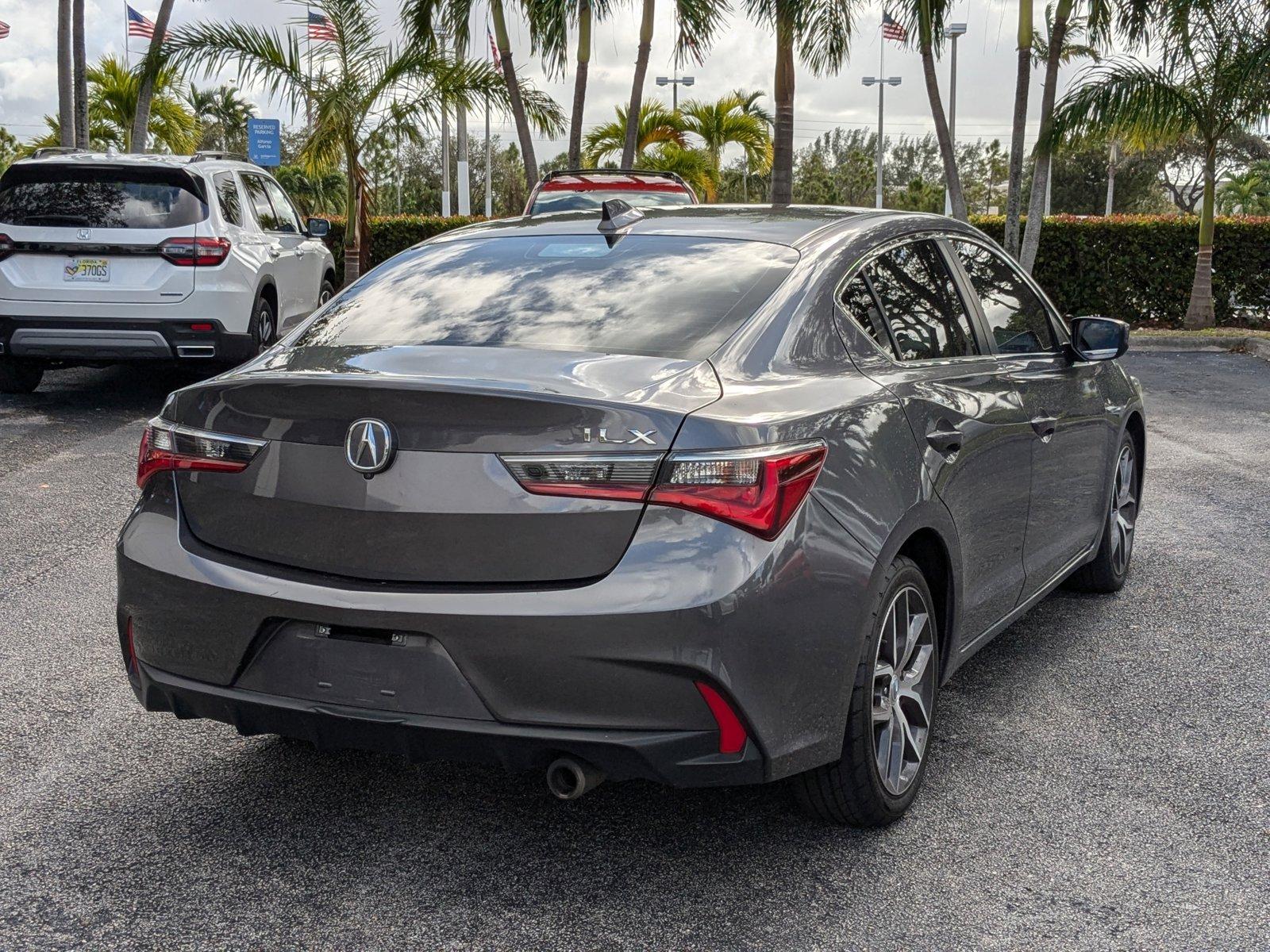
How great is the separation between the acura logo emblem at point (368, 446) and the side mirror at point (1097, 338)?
9.73ft

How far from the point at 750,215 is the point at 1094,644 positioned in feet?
7.32

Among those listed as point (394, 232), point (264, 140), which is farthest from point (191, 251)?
point (264, 140)

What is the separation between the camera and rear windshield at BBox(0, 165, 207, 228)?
32.7ft

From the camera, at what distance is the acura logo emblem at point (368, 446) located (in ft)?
9.70

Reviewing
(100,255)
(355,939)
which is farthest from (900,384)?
(100,255)

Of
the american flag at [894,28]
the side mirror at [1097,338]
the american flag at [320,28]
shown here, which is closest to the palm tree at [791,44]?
the american flag at [894,28]

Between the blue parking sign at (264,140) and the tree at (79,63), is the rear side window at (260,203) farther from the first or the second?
the blue parking sign at (264,140)

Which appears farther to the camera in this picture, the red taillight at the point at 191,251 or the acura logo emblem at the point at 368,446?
the red taillight at the point at 191,251

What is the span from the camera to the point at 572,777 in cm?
300

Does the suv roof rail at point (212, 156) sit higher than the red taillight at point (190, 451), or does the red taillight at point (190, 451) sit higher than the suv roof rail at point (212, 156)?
the suv roof rail at point (212, 156)

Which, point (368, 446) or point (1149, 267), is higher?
point (1149, 267)

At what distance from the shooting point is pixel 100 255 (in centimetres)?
990

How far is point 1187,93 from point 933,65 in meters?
3.29

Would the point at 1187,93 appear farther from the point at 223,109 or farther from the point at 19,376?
the point at 223,109
